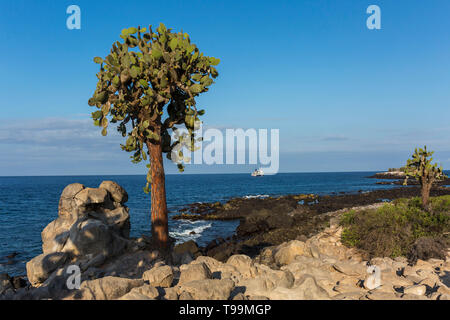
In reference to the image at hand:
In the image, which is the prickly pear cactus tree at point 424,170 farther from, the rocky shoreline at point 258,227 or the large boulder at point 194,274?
the large boulder at point 194,274

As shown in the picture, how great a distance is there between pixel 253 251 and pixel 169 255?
23.1ft

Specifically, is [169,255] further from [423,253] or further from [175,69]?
[423,253]

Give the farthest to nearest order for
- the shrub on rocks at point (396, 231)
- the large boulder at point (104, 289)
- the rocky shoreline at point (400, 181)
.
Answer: the rocky shoreline at point (400, 181)
the shrub on rocks at point (396, 231)
the large boulder at point (104, 289)

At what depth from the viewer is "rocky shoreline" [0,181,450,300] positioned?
643 centimetres

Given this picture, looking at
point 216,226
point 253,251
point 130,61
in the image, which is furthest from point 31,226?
point 130,61

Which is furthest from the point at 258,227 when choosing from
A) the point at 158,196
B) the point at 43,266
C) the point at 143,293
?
the point at 143,293

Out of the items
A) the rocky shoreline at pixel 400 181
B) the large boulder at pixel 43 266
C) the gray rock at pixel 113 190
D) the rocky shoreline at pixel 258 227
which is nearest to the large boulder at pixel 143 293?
the large boulder at pixel 43 266

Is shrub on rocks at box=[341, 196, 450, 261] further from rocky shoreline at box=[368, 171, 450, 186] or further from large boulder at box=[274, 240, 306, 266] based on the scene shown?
rocky shoreline at box=[368, 171, 450, 186]

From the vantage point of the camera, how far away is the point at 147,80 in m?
11.2

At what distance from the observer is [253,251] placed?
1773 cm

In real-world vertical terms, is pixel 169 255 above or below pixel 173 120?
below

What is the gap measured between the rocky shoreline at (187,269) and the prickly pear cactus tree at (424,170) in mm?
6453

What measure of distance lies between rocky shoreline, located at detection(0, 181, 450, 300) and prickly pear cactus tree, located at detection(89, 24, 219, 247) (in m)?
2.67

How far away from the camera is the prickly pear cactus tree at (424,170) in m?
17.3
